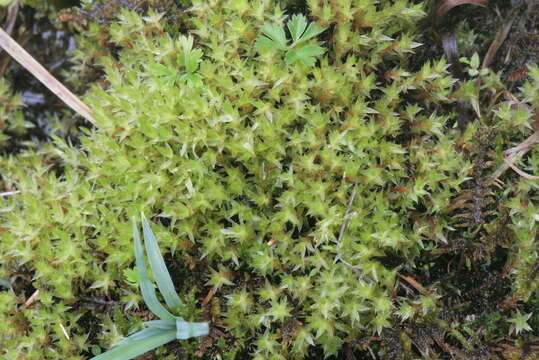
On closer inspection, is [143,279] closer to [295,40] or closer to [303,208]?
[303,208]

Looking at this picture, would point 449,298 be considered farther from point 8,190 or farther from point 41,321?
point 8,190

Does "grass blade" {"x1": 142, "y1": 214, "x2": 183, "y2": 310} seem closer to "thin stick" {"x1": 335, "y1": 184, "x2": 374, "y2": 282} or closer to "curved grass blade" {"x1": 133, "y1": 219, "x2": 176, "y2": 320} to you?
"curved grass blade" {"x1": 133, "y1": 219, "x2": 176, "y2": 320}

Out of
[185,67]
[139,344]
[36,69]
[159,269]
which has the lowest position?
[139,344]

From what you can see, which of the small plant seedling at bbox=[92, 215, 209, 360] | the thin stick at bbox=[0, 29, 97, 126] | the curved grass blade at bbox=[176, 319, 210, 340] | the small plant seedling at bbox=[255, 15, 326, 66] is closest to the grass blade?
the small plant seedling at bbox=[92, 215, 209, 360]

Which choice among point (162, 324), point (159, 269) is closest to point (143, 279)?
point (159, 269)

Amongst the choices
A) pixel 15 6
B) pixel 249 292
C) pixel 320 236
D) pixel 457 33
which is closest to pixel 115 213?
pixel 249 292

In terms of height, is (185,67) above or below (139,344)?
above

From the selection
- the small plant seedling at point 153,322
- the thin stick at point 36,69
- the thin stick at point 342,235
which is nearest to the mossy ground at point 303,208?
the thin stick at point 342,235

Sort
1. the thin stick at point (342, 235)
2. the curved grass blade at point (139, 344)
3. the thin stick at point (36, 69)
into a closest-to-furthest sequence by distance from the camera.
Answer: the curved grass blade at point (139, 344), the thin stick at point (342, 235), the thin stick at point (36, 69)

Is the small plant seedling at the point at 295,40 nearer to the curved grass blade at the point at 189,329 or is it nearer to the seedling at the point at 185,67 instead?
the seedling at the point at 185,67
